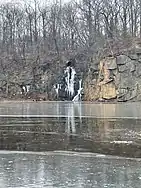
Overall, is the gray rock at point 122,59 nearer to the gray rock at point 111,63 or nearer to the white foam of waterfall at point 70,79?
the gray rock at point 111,63

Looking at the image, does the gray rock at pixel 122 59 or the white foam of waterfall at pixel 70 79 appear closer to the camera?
the gray rock at pixel 122 59

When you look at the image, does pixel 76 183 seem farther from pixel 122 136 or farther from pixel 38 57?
pixel 38 57

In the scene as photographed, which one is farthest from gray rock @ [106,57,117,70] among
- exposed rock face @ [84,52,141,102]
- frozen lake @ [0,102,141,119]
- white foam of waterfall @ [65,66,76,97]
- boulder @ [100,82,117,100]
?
frozen lake @ [0,102,141,119]

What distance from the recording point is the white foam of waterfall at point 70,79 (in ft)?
223

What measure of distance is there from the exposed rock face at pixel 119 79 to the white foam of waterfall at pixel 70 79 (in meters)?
4.63

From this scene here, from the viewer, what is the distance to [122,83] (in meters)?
61.0

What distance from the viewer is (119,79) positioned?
201 ft

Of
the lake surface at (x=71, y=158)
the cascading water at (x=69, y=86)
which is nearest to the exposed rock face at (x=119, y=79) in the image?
the cascading water at (x=69, y=86)

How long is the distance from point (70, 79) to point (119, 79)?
1106 cm

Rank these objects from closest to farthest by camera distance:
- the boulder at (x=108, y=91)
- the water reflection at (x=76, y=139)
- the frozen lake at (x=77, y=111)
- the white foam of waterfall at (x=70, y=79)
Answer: the water reflection at (x=76, y=139)
the frozen lake at (x=77, y=111)
the boulder at (x=108, y=91)
the white foam of waterfall at (x=70, y=79)

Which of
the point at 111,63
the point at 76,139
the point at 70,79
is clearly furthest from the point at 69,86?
the point at 76,139

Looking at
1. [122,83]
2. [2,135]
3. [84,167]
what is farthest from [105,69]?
[84,167]

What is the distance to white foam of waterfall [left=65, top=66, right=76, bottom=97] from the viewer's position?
68.0m

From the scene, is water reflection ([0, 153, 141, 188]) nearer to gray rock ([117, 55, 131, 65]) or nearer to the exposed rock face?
the exposed rock face
